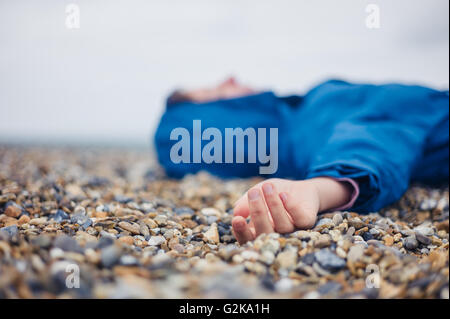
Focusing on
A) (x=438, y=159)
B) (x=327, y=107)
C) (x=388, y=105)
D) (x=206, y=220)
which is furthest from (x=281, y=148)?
(x=206, y=220)

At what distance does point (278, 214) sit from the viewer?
105 centimetres

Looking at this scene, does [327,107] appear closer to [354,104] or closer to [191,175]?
[354,104]

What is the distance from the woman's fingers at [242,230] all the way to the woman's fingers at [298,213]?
0.48 feet

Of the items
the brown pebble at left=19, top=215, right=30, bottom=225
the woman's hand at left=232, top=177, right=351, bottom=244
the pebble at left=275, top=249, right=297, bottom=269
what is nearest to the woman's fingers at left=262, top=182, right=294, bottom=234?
the woman's hand at left=232, top=177, right=351, bottom=244

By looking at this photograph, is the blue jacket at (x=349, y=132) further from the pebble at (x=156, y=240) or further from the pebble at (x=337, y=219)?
the pebble at (x=156, y=240)

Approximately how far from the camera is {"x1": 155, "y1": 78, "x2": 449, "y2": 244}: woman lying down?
3.87ft

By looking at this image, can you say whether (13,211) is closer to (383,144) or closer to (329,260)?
(329,260)

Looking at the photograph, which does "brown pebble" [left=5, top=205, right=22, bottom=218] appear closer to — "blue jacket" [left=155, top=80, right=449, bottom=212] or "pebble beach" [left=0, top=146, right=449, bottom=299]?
"pebble beach" [left=0, top=146, right=449, bottom=299]

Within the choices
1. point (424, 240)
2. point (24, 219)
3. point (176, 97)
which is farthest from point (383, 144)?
point (176, 97)

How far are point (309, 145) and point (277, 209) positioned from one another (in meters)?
1.08

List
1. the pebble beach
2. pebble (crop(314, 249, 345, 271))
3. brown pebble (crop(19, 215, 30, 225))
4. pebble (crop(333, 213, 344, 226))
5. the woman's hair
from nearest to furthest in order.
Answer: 1. the pebble beach
2. pebble (crop(314, 249, 345, 271))
3. pebble (crop(333, 213, 344, 226))
4. brown pebble (crop(19, 215, 30, 225))
5. the woman's hair

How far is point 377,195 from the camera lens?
143cm

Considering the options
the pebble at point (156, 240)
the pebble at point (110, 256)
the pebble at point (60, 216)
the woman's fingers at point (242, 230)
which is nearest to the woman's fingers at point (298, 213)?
the woman's fingers at point (242, 230)
